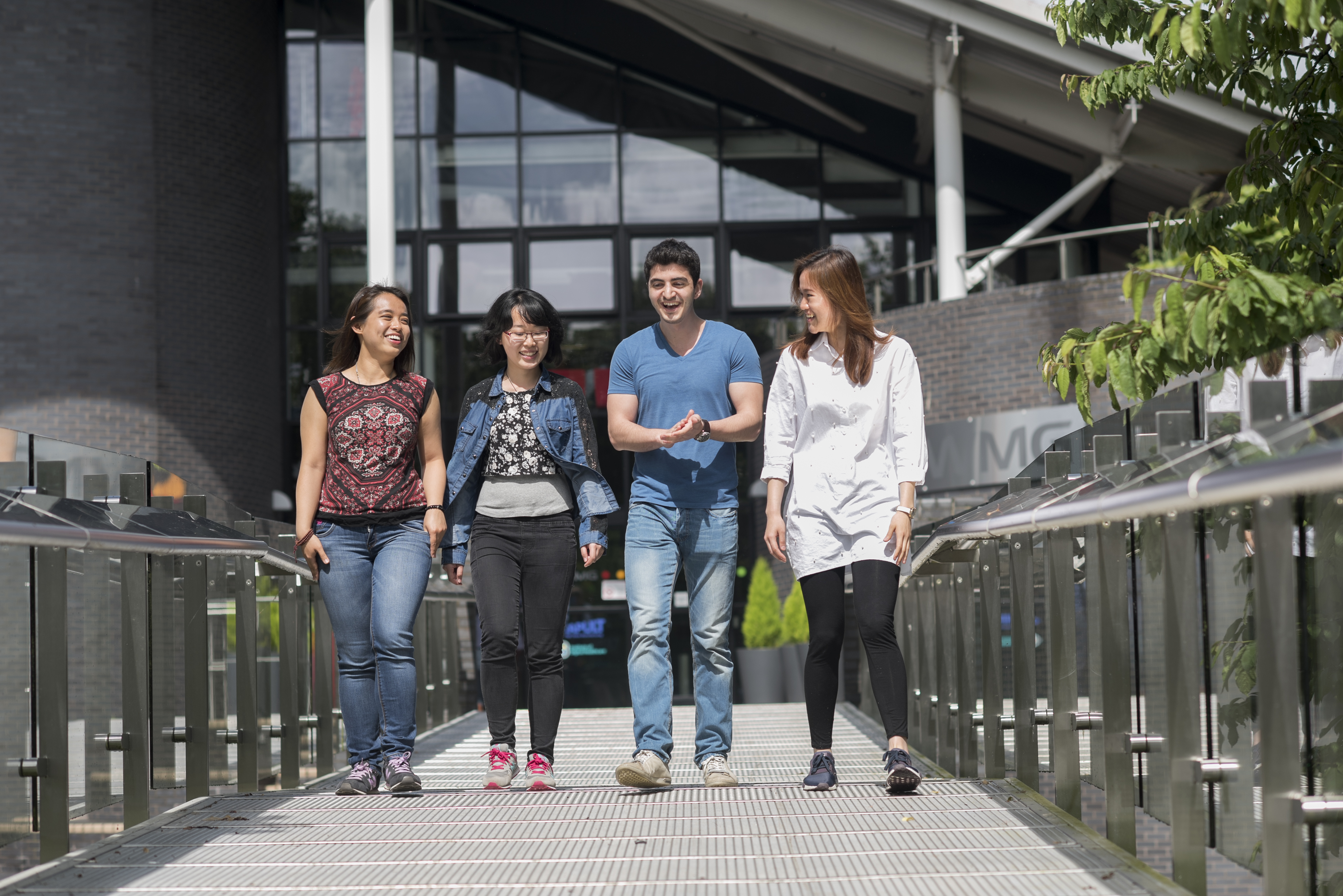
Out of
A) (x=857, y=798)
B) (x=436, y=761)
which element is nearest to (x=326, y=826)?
(x=857, y=798)

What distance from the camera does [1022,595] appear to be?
4223mm

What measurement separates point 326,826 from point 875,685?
1.65 metres

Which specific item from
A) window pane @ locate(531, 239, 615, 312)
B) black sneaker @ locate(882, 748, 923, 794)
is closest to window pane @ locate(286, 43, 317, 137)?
window pane @ locate(531, 239, 615, 312)

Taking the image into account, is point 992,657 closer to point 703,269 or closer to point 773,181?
point 703,269

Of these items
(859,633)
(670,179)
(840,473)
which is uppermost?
(670,179)

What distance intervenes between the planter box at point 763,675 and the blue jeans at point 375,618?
11930 millimetres

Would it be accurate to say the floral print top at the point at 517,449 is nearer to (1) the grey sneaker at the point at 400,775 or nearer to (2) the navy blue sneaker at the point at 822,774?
(1) the grey sneaker at the point at 400,775

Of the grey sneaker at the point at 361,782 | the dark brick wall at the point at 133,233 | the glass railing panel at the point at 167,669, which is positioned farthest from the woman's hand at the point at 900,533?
the dark brick wall at the point at 133,233

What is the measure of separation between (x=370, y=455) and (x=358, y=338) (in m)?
0.58

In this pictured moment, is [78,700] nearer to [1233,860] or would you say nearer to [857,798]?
[857,798]

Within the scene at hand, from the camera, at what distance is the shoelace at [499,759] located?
500 cm

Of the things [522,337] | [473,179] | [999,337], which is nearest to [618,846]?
[522,337]

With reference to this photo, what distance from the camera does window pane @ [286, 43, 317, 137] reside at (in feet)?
68.5

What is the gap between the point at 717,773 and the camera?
185 inches
